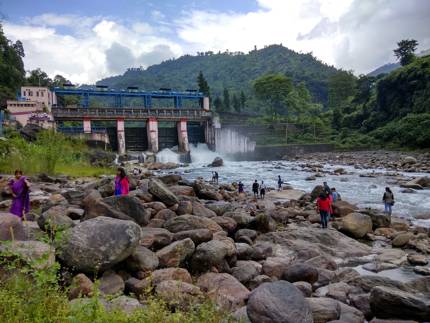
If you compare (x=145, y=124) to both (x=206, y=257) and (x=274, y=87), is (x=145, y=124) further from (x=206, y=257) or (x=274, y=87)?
(x=206, y=257)

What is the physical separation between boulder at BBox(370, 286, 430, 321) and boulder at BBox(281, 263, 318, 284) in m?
1.58

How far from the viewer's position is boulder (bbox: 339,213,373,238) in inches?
509

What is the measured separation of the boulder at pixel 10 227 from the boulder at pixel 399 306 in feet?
21.0

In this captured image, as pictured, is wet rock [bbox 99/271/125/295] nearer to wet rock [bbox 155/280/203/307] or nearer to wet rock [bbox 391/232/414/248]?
wet rock [bbox 155/280/203/307]

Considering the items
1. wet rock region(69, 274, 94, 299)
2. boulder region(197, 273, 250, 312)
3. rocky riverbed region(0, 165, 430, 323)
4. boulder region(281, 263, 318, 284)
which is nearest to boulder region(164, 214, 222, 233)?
rocky riverbed region(0, 165, 430, 323)

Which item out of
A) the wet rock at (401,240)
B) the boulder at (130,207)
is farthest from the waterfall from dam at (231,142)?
the boulder at (130,207)

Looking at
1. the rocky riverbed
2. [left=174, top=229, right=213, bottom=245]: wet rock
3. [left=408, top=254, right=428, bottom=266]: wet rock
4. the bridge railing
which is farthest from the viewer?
the bridge railing

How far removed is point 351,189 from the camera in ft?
86.5

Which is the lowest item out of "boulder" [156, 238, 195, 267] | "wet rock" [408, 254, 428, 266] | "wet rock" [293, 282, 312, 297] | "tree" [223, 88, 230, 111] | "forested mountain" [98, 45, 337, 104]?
"wet rock" [408, 254, 428, 266]

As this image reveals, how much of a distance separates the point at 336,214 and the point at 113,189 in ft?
32.0

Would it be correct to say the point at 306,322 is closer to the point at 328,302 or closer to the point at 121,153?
the point at 328,302

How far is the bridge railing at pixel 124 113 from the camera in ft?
163

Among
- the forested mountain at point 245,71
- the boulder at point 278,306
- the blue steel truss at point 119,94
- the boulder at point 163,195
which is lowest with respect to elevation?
the boulder at point 278,306

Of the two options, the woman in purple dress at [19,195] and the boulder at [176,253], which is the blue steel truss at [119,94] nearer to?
the woman in purple dress at [19,195]
